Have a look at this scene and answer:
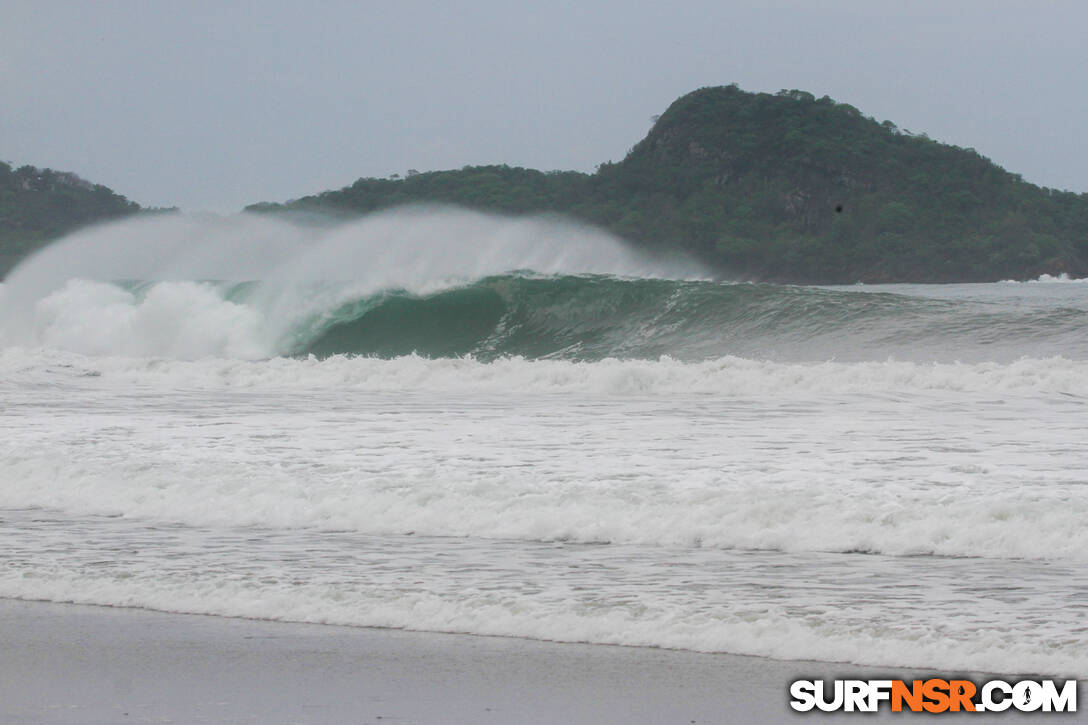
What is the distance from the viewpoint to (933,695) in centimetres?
439

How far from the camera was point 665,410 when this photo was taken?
12320 millimetres

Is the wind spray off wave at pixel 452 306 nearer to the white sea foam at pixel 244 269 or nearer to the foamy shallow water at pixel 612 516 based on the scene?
the white sea foam at pixel 244 269

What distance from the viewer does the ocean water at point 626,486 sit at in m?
5.49

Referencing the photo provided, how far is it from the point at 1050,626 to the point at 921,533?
5.59 ft

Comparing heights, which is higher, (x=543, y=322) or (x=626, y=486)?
(x=543, y=322)

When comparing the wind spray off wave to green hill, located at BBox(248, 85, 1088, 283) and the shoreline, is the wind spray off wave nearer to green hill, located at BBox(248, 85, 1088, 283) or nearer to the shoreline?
the shoreline

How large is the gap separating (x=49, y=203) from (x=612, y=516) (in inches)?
3441

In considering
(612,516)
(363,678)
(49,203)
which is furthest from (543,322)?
(49,203)

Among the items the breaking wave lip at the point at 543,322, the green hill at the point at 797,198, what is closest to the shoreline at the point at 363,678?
the breaking wave lip at the point at 543,322

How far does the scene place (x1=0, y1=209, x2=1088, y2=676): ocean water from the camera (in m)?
5.49

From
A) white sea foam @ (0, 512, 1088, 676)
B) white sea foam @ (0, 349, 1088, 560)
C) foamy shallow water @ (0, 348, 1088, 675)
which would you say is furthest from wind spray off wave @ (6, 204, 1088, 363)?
white sea foam @ (0, 512, 1088, 676)

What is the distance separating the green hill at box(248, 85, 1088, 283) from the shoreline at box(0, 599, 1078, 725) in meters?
56.4

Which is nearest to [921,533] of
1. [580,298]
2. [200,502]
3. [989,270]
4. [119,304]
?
[200,502]

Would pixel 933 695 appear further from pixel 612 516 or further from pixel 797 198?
pixel 797 198
